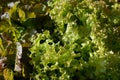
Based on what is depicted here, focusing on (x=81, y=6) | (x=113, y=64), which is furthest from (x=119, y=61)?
(x=81, y=6)

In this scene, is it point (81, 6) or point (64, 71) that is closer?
point (64, 71)

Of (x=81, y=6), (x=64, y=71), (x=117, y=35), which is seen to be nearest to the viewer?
(x=64, y=71)

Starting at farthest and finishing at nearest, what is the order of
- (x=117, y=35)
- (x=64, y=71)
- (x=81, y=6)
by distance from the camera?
(x=81, y=6) → (x=117, y=35) → (x=64, y=71)

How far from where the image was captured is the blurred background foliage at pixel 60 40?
6.09ft

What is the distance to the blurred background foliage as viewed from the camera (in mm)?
1855

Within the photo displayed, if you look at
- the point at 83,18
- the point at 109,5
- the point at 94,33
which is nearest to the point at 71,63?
the point at 94,33

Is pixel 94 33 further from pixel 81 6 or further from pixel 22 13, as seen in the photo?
pixel 22 13

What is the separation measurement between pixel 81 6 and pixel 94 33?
25 centimetres

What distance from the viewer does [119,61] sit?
1.86m

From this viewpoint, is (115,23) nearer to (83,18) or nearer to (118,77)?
(83,18)

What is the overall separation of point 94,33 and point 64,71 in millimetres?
268

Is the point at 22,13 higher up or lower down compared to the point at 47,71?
higher up

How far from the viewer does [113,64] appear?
1852 millimetres

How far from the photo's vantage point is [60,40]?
2092mm
